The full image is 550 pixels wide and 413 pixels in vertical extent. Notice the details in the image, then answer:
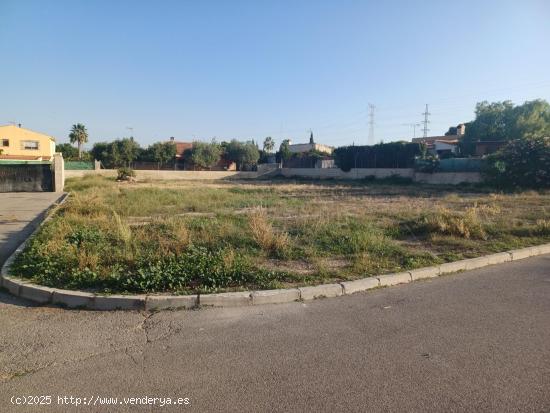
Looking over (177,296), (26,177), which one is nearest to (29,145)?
(26,177)

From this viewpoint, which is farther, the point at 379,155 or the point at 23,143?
the point at 23,143

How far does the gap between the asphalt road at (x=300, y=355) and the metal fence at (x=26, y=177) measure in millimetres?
20708

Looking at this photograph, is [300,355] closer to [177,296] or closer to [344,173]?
[177,296]

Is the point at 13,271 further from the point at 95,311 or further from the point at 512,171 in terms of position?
the point at 512,171

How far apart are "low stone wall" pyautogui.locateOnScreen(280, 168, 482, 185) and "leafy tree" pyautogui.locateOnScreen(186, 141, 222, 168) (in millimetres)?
11955

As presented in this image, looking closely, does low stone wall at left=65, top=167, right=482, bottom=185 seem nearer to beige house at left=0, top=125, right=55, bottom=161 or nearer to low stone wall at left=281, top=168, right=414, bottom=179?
low stone wall at left=281, top=168, right=414, bottom=179

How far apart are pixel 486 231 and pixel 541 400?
24.1ft

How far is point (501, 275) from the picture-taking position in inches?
245

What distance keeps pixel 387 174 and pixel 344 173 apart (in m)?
7.02

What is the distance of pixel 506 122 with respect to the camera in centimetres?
5678

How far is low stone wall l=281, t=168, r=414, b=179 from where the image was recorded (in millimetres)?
42756

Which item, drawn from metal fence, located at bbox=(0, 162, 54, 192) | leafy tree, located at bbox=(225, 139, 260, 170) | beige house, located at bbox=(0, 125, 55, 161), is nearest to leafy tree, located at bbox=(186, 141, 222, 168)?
leafy tree, located at bbox=(225, 139, 260, 170)

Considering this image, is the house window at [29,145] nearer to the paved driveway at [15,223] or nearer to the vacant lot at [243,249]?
the paved driveway at [15,223]

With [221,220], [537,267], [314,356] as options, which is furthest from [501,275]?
[221,220]
